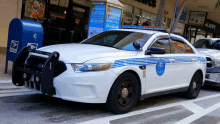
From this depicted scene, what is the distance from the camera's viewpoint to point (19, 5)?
1088 cm

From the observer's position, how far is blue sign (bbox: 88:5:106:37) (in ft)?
29.9

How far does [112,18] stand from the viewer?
9352 mm

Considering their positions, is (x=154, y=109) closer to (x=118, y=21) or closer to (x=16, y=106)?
(x=16, y=106)

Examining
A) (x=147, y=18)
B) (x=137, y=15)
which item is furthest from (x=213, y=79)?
(x=147, y=18)

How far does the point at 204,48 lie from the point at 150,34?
5.17 meters

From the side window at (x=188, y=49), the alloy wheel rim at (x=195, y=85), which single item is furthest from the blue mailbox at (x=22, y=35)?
the alloy wheel rim at (x=195, y=85)

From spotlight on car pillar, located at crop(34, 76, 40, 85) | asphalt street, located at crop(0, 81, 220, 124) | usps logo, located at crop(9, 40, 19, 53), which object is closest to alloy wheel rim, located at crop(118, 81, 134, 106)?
asphalt street, located at crop(0, 81, 220, 124)

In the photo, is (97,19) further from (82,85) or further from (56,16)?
(82,85)

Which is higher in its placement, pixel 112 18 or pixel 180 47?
pixel 112 18

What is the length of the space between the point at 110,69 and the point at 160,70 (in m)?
1.43

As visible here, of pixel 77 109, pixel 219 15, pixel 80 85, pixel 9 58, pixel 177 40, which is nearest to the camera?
pixel 80 85

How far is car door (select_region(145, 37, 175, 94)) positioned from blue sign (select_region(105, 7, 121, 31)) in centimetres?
364

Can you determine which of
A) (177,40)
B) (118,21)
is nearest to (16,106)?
(177,40)

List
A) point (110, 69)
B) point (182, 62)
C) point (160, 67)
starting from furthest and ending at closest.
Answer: point (182, 62) → point (160, 67) → point (110, 69)
